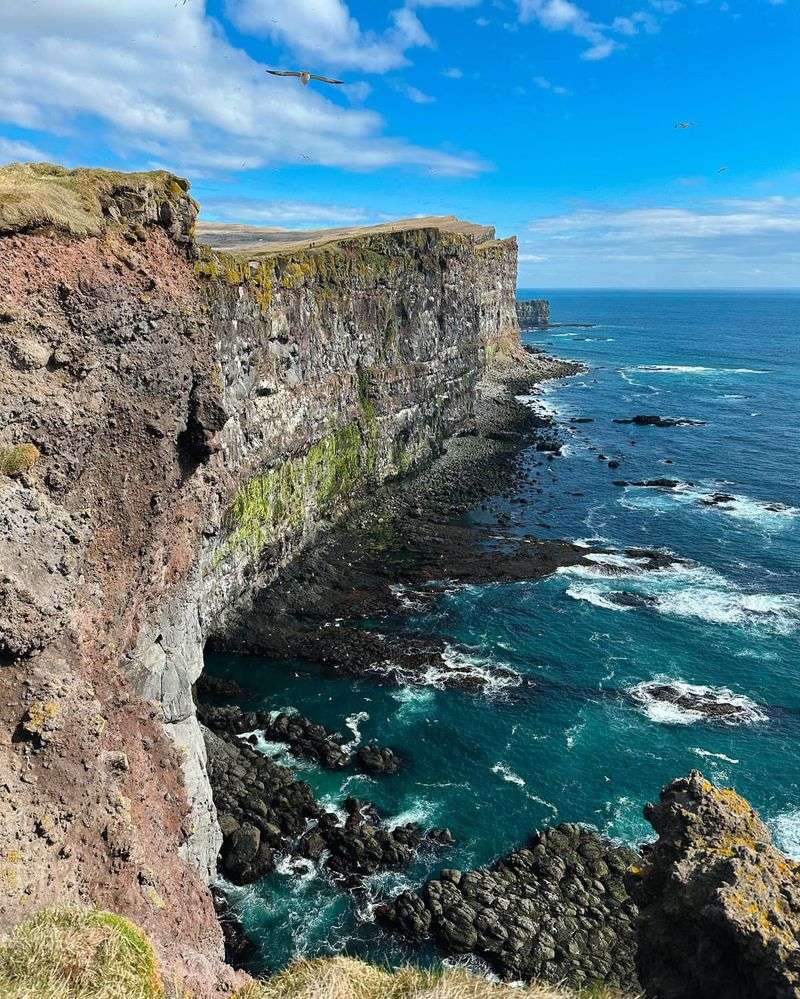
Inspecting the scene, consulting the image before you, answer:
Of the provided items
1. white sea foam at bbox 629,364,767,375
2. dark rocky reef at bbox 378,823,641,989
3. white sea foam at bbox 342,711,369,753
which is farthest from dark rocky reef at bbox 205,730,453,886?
white sea foam at bbox 629,364,767,375

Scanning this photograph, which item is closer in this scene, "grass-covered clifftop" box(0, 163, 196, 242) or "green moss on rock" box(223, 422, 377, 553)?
"grass-covered clifftop" box(0, 163, 196, 242)

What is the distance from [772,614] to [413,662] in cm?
2860

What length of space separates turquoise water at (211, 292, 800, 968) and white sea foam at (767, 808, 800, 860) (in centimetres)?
9

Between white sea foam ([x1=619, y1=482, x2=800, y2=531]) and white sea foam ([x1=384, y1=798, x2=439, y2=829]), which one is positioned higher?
white sea foam ([x1=619, y1=482, x2=800, y2=531])

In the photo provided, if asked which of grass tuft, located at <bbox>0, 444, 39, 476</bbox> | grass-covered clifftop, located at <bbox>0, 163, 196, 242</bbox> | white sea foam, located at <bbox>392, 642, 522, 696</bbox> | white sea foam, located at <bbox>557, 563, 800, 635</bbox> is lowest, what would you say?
white sea foam, located at <bbox>392, 642, 522, 696</bbox>

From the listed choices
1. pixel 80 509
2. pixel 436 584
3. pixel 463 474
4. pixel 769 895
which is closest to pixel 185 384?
pixel 80 509

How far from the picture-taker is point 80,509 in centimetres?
1917

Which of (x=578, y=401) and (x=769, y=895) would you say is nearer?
(x=769, y=895)

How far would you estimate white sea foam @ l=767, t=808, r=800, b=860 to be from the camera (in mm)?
32312

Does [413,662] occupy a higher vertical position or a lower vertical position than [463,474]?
lower

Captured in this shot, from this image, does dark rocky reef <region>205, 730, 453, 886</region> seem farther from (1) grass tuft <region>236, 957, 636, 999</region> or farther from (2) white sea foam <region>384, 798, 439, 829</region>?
(1) grass tuft <region>236, 957, 636, 999</region>

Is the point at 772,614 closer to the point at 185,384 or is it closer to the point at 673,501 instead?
the point at 673,501

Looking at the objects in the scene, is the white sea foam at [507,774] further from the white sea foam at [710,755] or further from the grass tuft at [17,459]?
the grass tuft at [17,459]

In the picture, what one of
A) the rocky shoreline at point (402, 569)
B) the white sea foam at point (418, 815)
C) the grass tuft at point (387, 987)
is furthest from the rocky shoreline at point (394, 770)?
the grass tuft at point (387, 987)
